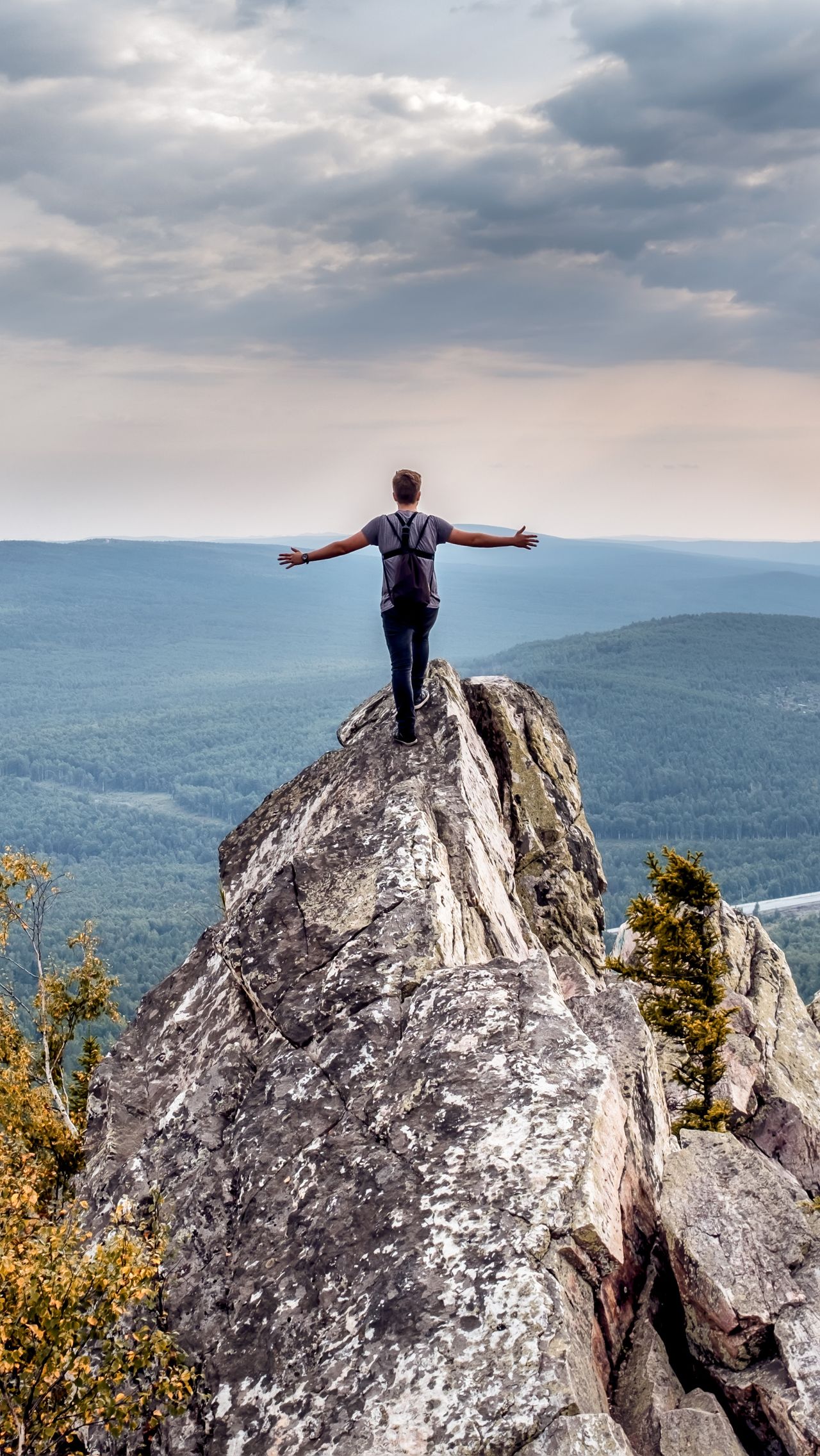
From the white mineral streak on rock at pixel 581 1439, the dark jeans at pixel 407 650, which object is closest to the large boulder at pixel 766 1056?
the dark jeans at pixel 407 650

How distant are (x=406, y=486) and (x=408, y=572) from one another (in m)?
1.63

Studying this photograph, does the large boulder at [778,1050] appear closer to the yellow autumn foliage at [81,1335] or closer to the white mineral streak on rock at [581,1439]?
the white mineral streak on rock at [581,1439]

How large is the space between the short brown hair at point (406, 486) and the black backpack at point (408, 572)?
370 millimetres

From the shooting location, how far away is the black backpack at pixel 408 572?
64.2ft

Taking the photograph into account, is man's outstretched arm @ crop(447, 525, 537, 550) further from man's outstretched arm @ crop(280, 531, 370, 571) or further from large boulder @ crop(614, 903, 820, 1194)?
large boulder @ crop(614, 903, 820, 1194)

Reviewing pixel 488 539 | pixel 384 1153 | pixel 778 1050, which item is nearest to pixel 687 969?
pixel 778 1050

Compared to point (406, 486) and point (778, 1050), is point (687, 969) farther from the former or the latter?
point (406, 486)

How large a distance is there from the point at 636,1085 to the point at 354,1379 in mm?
8498

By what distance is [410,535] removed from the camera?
19.6 metres

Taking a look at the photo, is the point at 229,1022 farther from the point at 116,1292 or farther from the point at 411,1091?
the point at 116,1292

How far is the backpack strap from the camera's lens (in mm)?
19562

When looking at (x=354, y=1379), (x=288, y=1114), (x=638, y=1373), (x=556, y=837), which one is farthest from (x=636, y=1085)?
(x=556, y=837)

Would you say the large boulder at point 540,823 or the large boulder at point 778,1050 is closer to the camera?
the large boulder at point 778,1050

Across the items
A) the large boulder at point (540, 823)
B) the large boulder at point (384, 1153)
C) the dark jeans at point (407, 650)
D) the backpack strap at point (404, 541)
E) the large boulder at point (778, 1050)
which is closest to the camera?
the large boulder at point (384, 1153)
